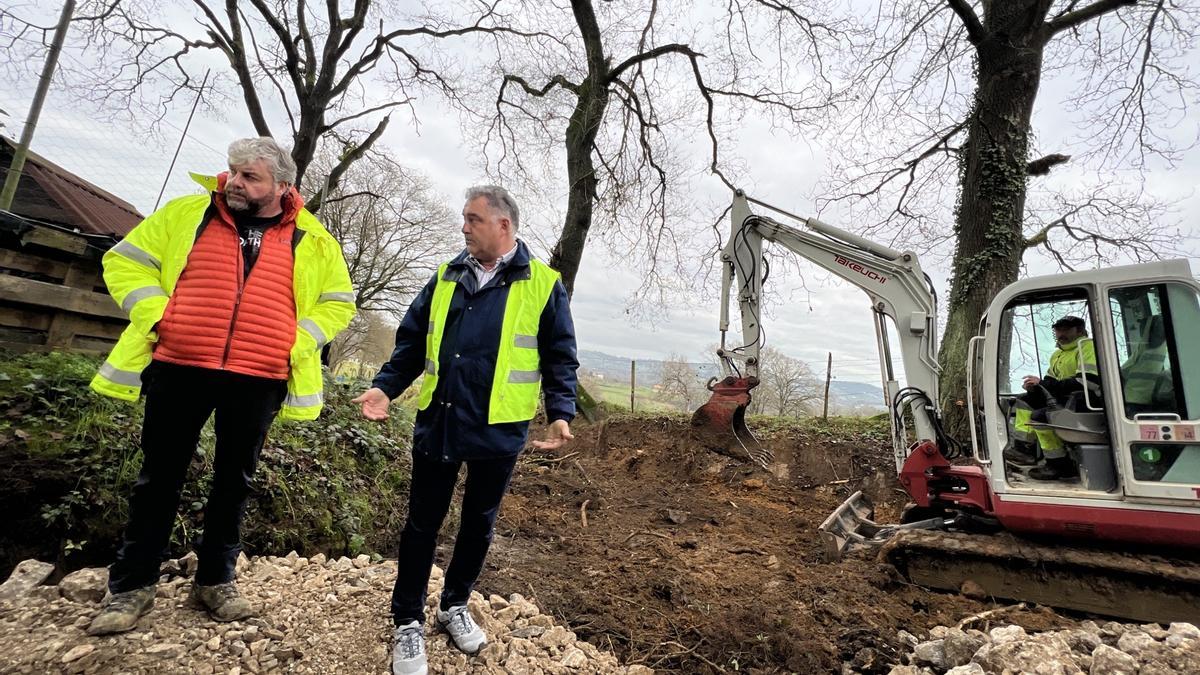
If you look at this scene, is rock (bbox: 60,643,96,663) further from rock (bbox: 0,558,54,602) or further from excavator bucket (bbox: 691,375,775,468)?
excavator bucket (bbox: 691,375,775,468)

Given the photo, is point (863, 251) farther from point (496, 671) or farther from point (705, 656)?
point (496, 671)

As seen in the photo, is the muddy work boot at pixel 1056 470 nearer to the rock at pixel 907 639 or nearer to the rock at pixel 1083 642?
the rock at pixel 1083 642

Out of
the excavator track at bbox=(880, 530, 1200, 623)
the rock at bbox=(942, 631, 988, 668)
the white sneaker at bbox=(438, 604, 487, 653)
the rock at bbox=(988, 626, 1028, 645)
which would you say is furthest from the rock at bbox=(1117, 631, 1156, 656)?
the white sneaker at bbox=(438, 604, 487, 653)

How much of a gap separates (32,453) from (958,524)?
5903 mm

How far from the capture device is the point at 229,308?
2.08m

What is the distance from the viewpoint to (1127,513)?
3.46m

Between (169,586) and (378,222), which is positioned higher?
(378,222)

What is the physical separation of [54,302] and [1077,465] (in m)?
7.13

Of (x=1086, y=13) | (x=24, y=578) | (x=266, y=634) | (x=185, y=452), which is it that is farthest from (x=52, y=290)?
(x=1086, y=13)

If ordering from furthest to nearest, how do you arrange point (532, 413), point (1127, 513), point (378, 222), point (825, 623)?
point (378, 222) < point (1127, 513) < point (825, 623) < point (532, 413)

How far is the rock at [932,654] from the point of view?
262 cm

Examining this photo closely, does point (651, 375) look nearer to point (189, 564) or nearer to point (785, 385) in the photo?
point (785, 385)

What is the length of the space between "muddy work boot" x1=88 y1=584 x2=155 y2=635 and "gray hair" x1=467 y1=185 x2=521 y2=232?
1.96 m

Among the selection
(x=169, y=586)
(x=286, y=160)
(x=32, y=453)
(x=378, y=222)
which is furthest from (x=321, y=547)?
(x=378, y=222)
